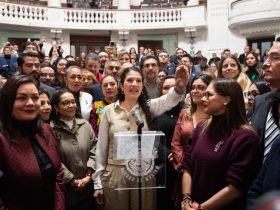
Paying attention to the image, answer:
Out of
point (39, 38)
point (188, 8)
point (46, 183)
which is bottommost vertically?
point (46, 183)

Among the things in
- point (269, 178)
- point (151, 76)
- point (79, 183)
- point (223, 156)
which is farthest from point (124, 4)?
point (269, 178)

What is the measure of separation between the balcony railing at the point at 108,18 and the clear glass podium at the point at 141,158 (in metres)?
12.7

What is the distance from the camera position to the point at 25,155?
196cm

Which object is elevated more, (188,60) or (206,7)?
(206,7)

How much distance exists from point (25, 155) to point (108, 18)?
13845 millimetres

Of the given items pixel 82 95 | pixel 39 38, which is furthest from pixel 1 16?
pixel 82 95

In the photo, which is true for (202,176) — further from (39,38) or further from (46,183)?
(39,38)

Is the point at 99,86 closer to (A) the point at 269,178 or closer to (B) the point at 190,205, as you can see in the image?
(B) the point at 190,205

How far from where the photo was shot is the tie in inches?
79.5

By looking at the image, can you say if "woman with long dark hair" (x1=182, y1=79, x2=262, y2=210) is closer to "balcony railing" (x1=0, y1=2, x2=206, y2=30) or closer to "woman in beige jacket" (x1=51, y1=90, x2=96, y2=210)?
"woman in beige jacket" (x1=51, y1=90, x2=96, y2=210)

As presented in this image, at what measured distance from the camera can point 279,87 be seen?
2123mm

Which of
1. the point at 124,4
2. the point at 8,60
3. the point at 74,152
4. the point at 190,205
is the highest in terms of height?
the point at 124,4

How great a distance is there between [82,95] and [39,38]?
39.6 ft

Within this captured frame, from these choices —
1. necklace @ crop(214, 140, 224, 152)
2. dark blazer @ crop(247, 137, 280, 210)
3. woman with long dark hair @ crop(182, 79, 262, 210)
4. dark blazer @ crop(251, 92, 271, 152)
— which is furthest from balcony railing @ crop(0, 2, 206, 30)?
dark blazer @ crop(247, 137, 280, 210)
